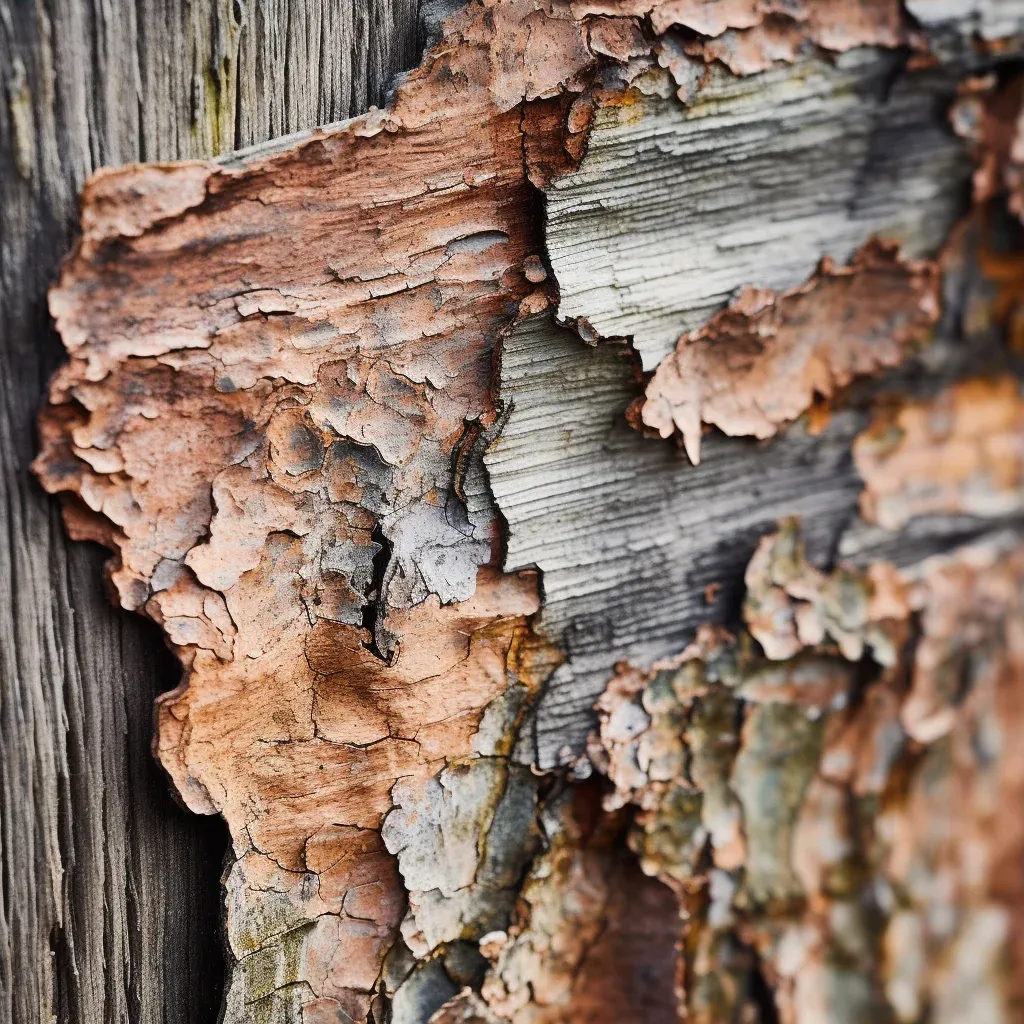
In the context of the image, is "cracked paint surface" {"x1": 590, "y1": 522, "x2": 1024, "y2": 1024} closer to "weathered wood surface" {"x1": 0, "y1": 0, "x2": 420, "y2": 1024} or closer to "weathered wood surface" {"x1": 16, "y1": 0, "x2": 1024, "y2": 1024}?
"weathered wood surface" {"x1": 16, "y1": 0, "x2": 1024, "y2": 1024}

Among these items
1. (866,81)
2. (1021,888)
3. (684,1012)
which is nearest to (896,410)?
(866,81)

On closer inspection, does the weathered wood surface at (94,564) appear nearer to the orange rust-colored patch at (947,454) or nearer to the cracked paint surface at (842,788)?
the cracked paint surface at (842,788)

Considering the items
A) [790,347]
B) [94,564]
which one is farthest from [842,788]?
[94,564]

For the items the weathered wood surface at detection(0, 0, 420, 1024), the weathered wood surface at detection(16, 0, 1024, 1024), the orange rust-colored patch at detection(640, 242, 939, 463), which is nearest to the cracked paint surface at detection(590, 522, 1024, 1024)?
the weathered wood surface at detection(16, 0, 1024, 1024)

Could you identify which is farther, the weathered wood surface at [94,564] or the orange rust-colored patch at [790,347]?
the orange rust-colored patch at [790,347]

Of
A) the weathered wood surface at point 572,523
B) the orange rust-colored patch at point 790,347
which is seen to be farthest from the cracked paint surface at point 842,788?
the orange rust-colored patch at point 790,347

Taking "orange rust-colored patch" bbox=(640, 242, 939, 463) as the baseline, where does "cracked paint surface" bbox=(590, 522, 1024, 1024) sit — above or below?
below
